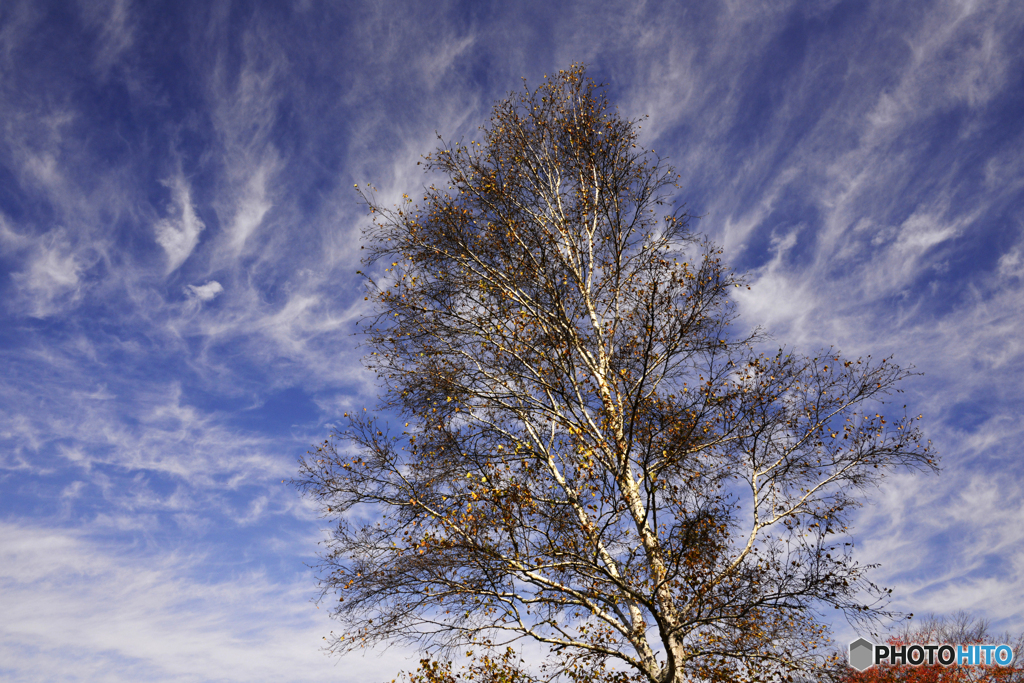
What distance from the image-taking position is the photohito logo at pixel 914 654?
957 cm

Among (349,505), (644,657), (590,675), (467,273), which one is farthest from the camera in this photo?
(467,273)

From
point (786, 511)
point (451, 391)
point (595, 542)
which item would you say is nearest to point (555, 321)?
point (451, 391)

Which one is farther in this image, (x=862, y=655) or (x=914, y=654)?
Result: (x=914, y=654)

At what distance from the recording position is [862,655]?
9602 millimetres

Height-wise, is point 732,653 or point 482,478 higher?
point 482,478

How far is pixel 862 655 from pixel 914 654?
4582mm

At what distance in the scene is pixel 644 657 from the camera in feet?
23.0

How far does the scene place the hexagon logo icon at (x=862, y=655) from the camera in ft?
30.4

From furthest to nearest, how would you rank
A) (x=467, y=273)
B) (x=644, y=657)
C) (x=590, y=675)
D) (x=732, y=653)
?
(x=467, y=273) < (x=590, y=675) < (x=644, y=657) < (x=732, y=653)

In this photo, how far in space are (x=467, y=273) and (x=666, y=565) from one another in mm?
5910

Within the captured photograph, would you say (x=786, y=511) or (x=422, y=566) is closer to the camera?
(x=422, y=566)

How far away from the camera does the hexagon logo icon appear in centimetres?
927

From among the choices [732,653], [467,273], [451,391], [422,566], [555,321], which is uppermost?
[467,273]

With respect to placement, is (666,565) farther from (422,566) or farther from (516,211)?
(516,211)
